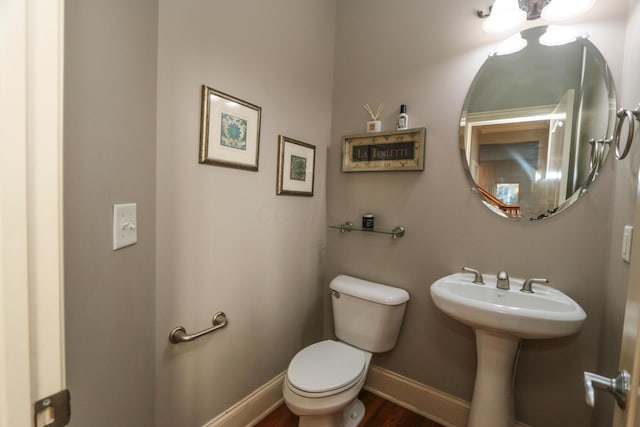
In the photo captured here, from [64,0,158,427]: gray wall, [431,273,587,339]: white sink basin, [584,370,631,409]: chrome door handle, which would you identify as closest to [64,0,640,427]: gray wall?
[64,0,158,427]: gray wall

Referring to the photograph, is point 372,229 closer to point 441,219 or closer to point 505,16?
point 441,219

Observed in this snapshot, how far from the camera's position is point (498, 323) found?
3.48 feet

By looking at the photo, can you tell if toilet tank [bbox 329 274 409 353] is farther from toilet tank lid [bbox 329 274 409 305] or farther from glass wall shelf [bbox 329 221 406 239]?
glass wall shelf [bbox 329 221 406 239]

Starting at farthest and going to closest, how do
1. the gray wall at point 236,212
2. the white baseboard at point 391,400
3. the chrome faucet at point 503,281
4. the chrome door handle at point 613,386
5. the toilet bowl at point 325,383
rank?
the white baseboard at point 391,400
the chrome faucet at point 503,281
the toilet bowl at point 325,383
the gray wall at point 236,212
the chrome door handle at point 613,386

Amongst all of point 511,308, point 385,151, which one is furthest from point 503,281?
point 385,151

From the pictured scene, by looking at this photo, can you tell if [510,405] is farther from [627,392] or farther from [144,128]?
[144,128]

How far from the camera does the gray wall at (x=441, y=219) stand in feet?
4.02

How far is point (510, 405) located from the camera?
1.25 meters

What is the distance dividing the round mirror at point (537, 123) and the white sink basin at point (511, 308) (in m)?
0.37

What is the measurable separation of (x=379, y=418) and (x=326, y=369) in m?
0.56

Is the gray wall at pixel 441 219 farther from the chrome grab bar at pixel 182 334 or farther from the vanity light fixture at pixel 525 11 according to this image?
the chrome grab bar at pixel 182 334

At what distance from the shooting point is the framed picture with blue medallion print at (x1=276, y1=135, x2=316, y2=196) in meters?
1.57

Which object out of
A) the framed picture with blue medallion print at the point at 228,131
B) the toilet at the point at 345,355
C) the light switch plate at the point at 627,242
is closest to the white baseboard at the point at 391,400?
the toilet at the point at 345,355

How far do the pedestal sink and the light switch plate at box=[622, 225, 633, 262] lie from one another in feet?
0.83
